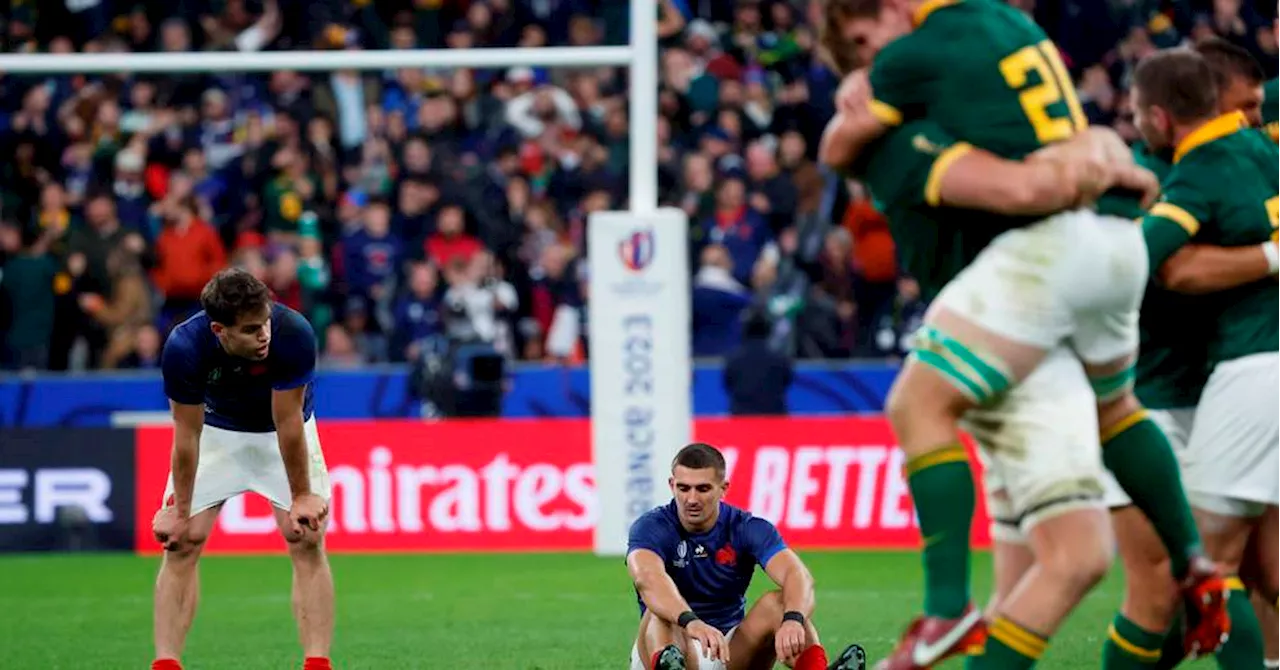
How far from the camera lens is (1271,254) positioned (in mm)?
6727

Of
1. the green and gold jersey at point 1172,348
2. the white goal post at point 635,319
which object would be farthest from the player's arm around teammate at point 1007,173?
the white goal post at point 635,319

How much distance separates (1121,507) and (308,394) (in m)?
3.61

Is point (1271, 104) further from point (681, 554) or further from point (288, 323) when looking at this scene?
point (288, 323)

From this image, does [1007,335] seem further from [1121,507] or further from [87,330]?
[87,330]

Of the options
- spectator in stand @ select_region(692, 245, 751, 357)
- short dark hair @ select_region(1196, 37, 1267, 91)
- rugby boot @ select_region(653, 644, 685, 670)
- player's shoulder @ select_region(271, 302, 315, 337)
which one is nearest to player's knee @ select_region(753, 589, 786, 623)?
rugby boot @ select_region(653, 644, 685, 670)

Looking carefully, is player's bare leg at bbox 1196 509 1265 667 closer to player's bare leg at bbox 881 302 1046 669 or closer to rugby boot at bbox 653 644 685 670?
player's bare leg at bbox 881 302 1046 669

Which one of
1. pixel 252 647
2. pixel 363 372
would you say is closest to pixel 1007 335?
pixel 252 647

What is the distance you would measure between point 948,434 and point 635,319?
342 inches

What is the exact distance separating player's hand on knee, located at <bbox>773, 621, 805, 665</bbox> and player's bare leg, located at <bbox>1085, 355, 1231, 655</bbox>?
189 centimetres

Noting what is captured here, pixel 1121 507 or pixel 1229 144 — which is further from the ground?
pixel 1229 144

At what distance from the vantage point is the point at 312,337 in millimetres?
8352

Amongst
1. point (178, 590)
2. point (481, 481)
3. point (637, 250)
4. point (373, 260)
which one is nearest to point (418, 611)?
point (178, 590)

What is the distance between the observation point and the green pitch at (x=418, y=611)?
9641 millimetres

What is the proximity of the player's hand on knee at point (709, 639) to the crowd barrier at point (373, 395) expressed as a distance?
410 inches
